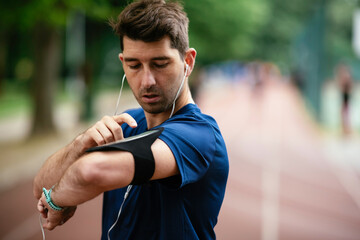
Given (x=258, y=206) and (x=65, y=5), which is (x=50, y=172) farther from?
(x=65, y=5)

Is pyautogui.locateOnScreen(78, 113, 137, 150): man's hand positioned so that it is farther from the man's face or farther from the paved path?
the paved path

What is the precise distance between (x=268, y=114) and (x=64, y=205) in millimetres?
19672

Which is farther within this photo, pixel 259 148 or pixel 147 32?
pixel 259 148

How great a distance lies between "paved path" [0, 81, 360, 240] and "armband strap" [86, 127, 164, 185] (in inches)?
185

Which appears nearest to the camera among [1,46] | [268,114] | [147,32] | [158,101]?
[147,32]

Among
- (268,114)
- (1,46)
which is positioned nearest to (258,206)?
(268,114)

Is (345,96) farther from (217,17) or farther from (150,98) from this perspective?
(150,98)

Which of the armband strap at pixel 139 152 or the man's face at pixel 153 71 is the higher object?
the man's face at pixel 153 71

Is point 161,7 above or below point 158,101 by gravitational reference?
above

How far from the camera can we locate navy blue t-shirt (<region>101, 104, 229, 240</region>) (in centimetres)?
150

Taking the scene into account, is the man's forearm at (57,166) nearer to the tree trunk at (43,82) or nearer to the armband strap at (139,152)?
the armband strap at (139,152)

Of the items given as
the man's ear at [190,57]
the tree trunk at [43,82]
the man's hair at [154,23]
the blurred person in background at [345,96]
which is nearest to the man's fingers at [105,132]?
the man's hair at [154,23]

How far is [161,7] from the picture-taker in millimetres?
Result: 1725

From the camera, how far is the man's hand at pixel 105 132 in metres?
1.52
